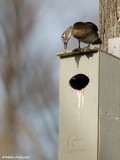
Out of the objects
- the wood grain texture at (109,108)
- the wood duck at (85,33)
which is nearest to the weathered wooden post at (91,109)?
the wood grain texture at (109,108)

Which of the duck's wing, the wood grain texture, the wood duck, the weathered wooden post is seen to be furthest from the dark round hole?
the duck's wing

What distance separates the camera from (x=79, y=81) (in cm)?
482

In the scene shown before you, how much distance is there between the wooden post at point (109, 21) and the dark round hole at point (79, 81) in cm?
45

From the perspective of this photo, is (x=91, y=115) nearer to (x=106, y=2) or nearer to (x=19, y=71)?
(x=106, y=2)

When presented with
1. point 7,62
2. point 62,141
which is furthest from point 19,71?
point 62,141

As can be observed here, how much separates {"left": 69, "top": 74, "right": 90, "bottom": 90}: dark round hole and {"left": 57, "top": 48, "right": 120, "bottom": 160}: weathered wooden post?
1 cm

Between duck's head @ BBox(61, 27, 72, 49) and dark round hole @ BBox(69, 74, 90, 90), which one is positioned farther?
duck's head @ BBox(61, 27, 72, 49)

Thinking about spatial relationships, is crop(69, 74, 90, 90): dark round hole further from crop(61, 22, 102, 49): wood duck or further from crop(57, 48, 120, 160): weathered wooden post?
crop(61, 22, 102, 49): wood duck

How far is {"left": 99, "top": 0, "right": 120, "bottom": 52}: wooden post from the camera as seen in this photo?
16.9ft

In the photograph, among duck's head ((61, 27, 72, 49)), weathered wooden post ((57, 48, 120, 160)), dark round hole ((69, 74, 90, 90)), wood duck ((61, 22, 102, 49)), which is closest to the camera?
weathered wooden post ((57, 48, 120, 160))

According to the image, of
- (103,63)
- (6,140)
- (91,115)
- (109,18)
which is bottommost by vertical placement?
(6,140)

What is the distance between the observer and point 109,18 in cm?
521

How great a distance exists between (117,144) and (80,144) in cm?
26

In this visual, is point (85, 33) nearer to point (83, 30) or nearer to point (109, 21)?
point (83, 30)
